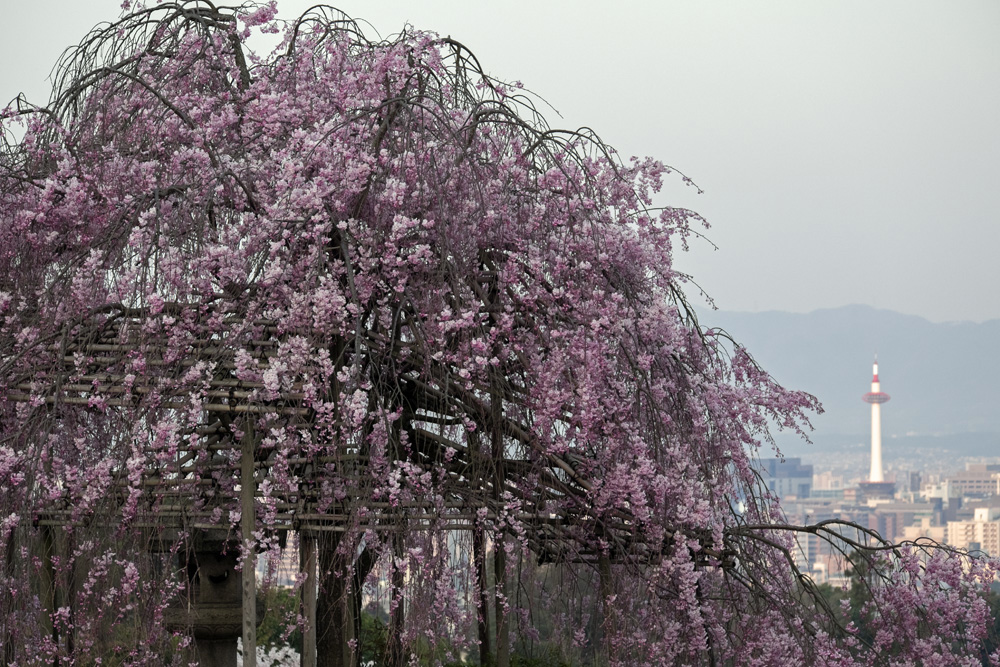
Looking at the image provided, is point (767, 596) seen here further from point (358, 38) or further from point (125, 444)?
point (358, 38)

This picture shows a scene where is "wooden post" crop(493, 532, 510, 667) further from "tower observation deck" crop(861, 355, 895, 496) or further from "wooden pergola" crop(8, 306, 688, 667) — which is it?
"tower observation deck" crop(861, 355, 895, 496)

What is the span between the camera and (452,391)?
23.8 feet

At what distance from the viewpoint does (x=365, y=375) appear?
6684mm

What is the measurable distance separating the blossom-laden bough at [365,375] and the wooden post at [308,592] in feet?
0.15

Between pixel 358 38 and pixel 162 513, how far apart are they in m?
3.62

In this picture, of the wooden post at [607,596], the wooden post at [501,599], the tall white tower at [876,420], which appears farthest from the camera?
the tall white tower at [876,420]

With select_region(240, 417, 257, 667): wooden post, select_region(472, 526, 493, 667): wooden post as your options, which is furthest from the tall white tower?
select_region(240, 417, 257, 667): wooden post

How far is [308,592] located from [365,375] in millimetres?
1268

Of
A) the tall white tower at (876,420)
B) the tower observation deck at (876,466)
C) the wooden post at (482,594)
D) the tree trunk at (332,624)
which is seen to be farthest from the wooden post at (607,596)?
the tower observation deck at (876,466)

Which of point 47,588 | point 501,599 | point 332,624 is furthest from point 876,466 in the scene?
point 47,588

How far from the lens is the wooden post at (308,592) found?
6508 millimetres

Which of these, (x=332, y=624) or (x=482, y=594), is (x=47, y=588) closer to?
(x=332, y=624)

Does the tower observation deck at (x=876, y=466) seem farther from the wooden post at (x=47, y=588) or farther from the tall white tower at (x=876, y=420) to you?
the wooden post at (x=47, y=588)

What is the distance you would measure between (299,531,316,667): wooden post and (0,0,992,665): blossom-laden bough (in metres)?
0.05
